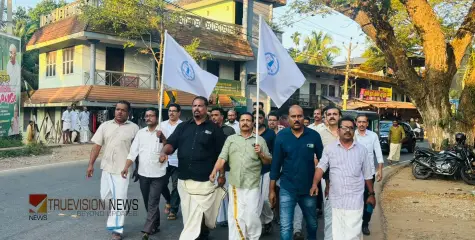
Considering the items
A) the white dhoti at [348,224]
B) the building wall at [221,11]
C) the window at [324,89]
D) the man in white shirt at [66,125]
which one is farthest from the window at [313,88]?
the white dhoti at [348,224]

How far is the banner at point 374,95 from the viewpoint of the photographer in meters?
33.0

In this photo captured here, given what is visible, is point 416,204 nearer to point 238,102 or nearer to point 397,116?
point 238,102

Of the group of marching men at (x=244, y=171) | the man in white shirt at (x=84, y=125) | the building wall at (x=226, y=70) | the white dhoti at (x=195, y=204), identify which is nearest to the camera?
the group of marching men at (x=244, y=171)

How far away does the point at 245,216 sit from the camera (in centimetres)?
482

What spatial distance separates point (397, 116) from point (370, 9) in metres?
31.5

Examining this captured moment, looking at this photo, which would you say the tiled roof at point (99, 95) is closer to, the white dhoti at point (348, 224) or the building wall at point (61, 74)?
the building wall at point (61, 74)

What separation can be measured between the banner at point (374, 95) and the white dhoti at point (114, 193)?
29.3m

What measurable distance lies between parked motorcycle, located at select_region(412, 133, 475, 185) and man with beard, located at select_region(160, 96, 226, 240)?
8.47 m

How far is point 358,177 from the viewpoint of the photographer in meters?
4.24

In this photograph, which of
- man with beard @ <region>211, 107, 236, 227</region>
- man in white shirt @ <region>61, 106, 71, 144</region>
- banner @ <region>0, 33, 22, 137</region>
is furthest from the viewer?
man in white shirt @ <region>61, 106, 71, 144</region>

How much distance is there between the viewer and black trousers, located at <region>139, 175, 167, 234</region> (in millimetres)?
5391

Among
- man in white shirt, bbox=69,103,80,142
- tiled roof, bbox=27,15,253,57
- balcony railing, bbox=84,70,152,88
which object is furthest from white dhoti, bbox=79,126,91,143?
tiled roof, bbox=27,15,253,57

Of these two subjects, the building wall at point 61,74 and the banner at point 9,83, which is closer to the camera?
the banner at point 9,83

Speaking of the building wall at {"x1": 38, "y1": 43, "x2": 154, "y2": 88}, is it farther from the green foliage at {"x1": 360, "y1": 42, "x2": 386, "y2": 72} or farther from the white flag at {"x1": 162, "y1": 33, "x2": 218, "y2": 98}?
the white flag at {"x1": 162, "y1": 33, "x2": 218, "y2": 98}
